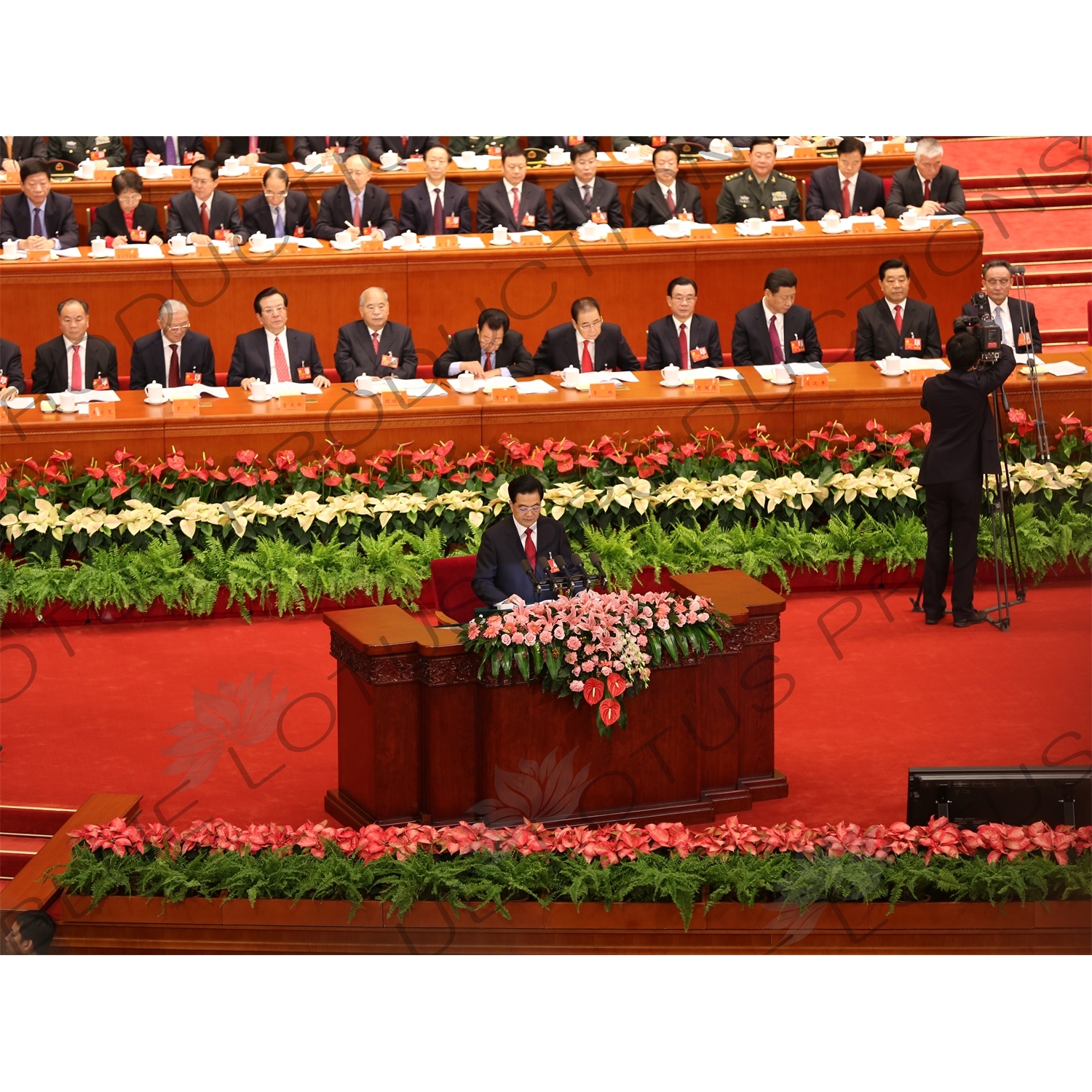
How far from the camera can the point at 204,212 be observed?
10.3 metres

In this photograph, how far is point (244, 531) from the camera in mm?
8203

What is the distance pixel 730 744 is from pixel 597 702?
635 millimetres

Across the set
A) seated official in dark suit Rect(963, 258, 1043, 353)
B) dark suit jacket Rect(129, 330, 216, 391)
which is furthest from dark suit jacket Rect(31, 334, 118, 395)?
seated official in dark suit Rect(963, 258, 1043, 353)

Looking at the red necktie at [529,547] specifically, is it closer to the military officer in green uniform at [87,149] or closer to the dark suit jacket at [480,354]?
the dark suit jacket at [480,354]

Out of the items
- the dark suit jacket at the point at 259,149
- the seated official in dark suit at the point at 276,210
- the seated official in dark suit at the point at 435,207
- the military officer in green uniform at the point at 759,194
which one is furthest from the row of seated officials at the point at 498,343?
the dark suit jacket at the point at 259,149

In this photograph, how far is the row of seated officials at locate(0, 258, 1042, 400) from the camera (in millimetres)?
9008

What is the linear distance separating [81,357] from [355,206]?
2147 mm

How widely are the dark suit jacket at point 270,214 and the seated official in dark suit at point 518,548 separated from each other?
434cm

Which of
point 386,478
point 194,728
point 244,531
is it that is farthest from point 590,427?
point 194,728

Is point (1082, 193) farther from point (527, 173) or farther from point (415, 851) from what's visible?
point (415, 851)

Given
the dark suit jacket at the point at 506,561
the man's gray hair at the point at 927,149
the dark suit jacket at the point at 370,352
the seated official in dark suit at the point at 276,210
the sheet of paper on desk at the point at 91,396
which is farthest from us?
the man's gray hair at the point at 927,149

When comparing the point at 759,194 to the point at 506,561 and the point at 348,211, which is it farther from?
the point at 506,561

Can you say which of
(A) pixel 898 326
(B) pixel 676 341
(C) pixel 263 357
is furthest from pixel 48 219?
(A) pixel 898 326

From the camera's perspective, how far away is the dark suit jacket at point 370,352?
9.16 metres
